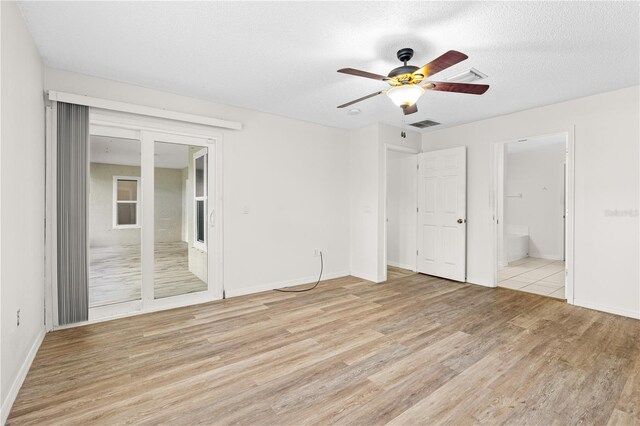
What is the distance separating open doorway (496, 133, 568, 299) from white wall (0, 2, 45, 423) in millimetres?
6509

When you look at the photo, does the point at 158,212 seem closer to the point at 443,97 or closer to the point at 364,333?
the point at 364,333

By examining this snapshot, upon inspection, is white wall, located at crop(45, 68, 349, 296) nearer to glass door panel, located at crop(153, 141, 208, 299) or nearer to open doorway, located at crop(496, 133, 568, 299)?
glass door panel, located at crop(153, 141, 208, 299)

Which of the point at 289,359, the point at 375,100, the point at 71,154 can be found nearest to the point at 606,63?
the point at 375,100

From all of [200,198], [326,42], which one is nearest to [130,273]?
[200,198]

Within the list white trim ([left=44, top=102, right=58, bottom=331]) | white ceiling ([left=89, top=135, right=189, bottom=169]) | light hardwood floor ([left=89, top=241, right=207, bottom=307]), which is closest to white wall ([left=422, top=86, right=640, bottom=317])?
white ceiling ([left=89, top=135, right=189, bottom=169])

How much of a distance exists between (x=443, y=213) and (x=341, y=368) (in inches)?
141

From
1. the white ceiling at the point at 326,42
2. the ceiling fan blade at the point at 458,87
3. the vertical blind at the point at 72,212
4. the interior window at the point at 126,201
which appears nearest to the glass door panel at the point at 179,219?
the interior window at the point at 126,201

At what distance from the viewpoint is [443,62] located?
80.7 inches

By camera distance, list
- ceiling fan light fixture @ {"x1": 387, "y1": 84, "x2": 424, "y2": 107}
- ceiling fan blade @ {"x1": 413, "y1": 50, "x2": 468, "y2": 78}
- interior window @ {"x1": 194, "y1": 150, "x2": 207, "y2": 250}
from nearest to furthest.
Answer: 1. ceiling fan blade @ {"x1": 413, "y1": 50, "x2": 468, "y2": 78}
2. ceiling fan light fixture @ {"x1": 387, "y1": 84, "x2": 424, "y2": 107}
3. interior window @ {"x1": 194, "y1": 150, "x2": 207, "y2": 250}

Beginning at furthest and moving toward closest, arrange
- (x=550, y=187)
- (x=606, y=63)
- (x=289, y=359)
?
(x=550, y=187) → (x=606, y=63) → (x=289, y=359)

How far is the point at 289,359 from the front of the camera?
2.45 metres

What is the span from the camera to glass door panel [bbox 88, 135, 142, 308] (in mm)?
3297

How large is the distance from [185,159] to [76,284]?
5.83ft

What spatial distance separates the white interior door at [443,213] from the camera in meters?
4.84
